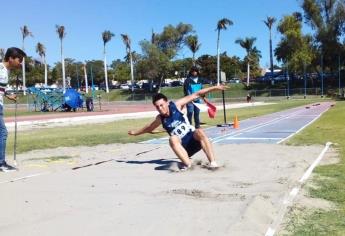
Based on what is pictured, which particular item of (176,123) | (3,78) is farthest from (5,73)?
(176,123)

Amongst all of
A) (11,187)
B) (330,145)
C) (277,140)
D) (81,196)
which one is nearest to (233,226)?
(81,196)

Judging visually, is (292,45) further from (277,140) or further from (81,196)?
(81,196)

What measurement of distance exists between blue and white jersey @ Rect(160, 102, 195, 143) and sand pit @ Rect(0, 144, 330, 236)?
538 mm

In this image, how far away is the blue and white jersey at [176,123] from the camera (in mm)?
8328

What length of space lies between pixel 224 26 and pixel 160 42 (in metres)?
25.4

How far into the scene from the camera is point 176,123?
8352 millimetres

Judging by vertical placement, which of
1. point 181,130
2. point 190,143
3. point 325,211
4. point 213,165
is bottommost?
point 325,211

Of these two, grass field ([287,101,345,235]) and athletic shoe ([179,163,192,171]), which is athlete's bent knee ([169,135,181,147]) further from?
grass field ([287,101,345,235])

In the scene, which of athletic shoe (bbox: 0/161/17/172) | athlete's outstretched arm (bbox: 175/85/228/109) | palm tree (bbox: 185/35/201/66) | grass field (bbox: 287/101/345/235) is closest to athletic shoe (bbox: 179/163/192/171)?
athlete's outstretched arm (bbox: 175/85/228/109)

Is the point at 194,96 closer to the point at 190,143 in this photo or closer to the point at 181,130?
the point at 181,130

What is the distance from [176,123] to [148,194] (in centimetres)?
225

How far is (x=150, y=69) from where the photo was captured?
9100 cm

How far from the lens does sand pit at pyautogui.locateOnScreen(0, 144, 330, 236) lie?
479cm

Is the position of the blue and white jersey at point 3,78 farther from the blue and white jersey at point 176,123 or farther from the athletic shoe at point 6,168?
the blue and white jersey at point 176,123
